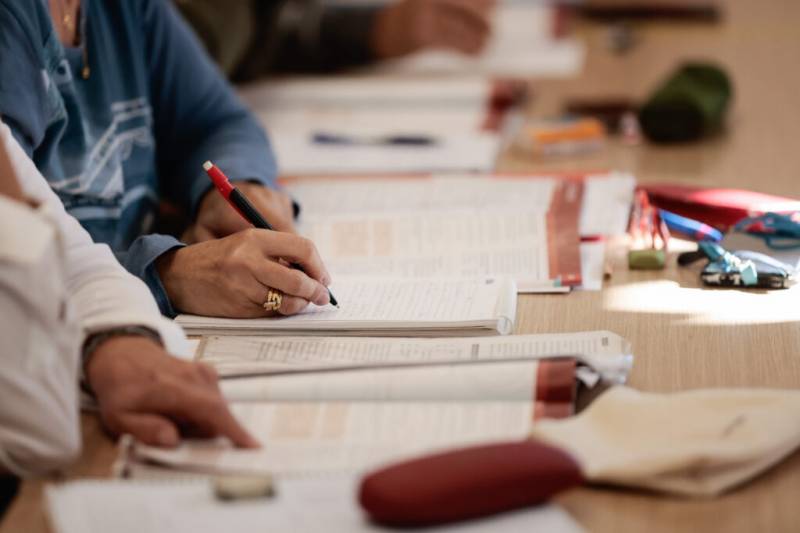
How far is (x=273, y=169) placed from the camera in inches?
53.4

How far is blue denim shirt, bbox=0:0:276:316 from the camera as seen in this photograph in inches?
41.1

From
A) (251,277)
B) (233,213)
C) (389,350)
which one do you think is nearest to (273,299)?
(251,277)

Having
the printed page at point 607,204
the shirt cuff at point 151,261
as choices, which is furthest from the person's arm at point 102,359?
the printed page at point 607,204

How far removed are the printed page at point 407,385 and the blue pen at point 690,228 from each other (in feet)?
1.43

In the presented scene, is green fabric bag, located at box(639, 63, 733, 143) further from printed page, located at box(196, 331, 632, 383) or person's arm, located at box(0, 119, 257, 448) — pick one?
person's arm, located at box(0, 119, 257, 448)

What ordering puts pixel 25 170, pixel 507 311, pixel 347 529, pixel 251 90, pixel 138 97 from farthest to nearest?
pixel 251 90, pixel 138 97, pixel 507 311, pixel 25 170, pixel 347 529

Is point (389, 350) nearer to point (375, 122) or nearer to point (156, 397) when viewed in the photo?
point (156, 397)

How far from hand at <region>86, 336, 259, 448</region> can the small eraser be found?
0.07 m

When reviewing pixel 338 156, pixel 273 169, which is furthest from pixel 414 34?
pixel 273 169

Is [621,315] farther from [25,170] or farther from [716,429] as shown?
[25,170]

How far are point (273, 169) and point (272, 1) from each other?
0.81 metres

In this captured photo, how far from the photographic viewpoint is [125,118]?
1.29m

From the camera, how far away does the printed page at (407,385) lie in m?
0.84

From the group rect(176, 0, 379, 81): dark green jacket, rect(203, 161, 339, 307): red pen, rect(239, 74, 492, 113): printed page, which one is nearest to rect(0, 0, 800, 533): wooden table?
rect(239, 74, 492, 113): printed page
